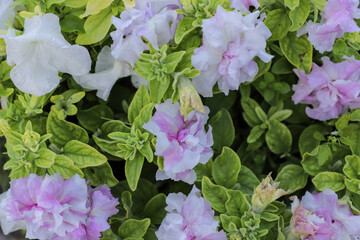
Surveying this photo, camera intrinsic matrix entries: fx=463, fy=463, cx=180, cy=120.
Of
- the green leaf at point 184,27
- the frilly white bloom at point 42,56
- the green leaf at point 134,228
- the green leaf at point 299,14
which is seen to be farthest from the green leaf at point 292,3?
the green leaf at point 134,228

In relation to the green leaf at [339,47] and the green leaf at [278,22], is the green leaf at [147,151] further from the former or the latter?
the green leaf at [339,47]

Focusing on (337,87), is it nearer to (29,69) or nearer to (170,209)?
(170,209)

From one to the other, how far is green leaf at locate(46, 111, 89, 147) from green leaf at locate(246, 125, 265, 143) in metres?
0.36

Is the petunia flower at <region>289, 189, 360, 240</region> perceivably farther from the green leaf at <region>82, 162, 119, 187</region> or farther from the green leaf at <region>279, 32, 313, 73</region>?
the green leaf at <region>82, 162, 119, 187</region>

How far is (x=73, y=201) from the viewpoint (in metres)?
0.85

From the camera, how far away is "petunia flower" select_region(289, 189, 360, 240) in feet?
2.72

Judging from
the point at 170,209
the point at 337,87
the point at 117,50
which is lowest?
the point at 170,209

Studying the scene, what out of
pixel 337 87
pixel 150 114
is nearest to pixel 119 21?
pixel 150 114

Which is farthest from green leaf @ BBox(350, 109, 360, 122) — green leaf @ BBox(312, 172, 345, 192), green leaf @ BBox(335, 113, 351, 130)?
green leaf @ BBox(312, 172, 345, 192)

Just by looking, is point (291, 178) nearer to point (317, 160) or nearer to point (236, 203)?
point (317, 160)

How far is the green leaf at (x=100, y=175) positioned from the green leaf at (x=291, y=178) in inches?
13.7

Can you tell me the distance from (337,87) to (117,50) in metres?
0.47

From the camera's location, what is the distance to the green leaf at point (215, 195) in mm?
887

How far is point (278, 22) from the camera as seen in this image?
93cm
